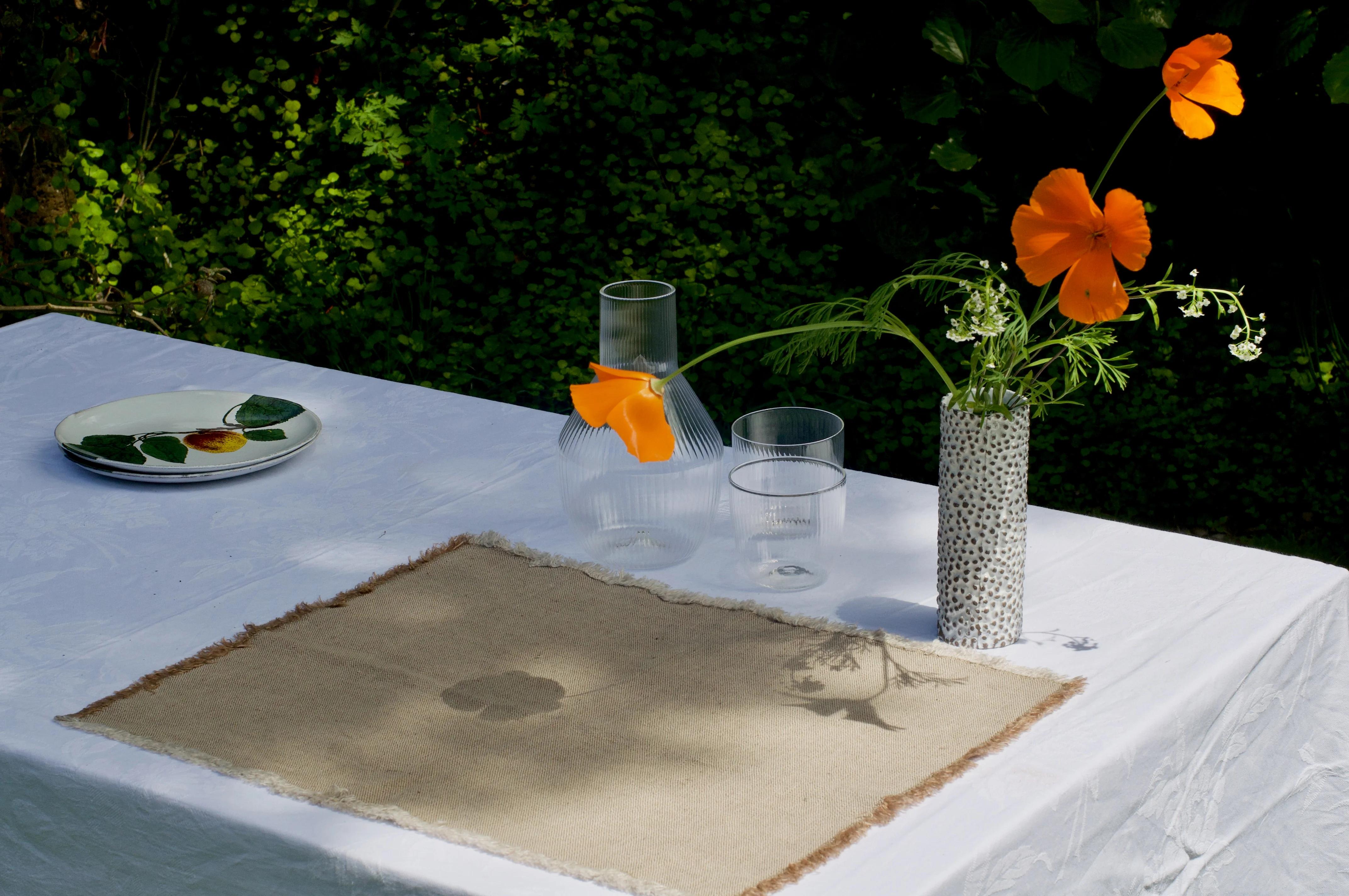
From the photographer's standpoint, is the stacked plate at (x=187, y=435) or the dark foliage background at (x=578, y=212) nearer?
the stacked plate at (x=187, y=435)

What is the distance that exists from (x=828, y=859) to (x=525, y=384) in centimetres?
287

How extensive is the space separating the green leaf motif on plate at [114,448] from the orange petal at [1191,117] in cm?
115

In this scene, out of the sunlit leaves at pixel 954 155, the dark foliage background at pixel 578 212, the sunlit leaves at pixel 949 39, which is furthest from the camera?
the dark foliage background at pixel 578 212

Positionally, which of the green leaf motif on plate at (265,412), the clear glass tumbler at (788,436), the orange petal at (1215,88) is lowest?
the green leaf motif on plate at (265,412)

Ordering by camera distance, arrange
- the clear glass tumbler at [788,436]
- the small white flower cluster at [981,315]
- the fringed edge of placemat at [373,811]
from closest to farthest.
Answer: the fringed edge of placemat at [373,811] → the small white flower cluster at [981,315] → the clear glass tumbler at [788,436]

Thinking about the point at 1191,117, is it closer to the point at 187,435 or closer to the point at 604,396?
the point at 604,396

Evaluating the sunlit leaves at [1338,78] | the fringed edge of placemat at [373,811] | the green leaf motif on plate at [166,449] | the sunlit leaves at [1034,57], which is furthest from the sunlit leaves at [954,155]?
the fringed edge of placemat at [373,811]

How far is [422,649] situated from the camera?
49.5 inches

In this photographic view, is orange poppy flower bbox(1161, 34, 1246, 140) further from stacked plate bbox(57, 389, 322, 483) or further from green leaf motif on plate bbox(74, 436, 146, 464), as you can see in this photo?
green leaf motif on plate bbox(74, 436, 146, 464)

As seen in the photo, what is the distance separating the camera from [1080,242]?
1.07 m

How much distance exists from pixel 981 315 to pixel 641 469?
38cm

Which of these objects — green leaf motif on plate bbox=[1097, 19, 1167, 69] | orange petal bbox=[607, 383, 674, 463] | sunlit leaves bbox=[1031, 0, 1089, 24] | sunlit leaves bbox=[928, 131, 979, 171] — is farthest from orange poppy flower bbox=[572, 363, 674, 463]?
sunlit leaves bbox=[928, 131, 979, 171]

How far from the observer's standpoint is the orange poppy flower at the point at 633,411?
40.8 inches

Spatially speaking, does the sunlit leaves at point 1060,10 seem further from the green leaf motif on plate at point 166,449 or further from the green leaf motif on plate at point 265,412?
the green leaf motif on plate at point 166,449
